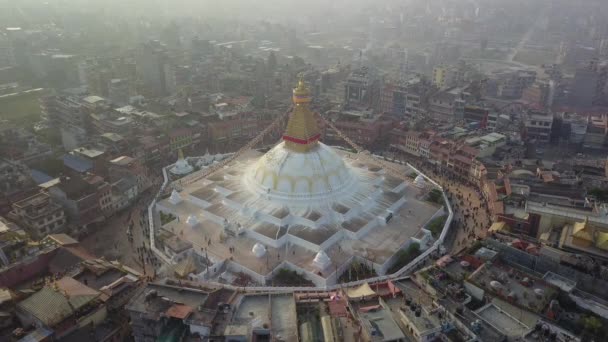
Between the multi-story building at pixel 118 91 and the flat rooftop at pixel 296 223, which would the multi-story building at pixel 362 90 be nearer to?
the flat rooftop at pixel 296 223

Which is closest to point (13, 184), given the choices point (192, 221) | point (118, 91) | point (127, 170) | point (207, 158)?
point (127, 170)

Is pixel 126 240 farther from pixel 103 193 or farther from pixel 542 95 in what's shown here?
pixel 542 95

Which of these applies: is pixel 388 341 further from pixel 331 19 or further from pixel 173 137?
pixel 331 19

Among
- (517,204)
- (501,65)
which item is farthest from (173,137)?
(501,65)

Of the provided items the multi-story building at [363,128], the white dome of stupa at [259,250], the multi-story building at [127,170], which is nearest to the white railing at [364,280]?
the multi-story building at [127,170]

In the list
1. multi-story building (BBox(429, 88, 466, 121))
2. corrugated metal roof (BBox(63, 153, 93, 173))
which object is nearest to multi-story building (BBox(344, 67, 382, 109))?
multi-story building (BBox(429, 88, 466, 121))

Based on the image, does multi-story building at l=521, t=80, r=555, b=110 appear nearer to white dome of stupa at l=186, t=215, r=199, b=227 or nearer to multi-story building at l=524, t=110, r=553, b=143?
multi-story building at l=524, t=110, r=553, b=143
